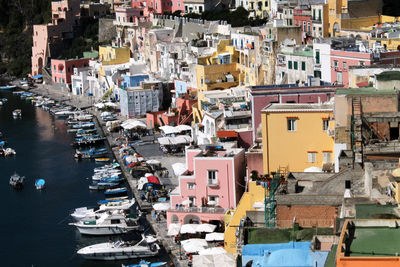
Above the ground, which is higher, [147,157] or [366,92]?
[366,92]

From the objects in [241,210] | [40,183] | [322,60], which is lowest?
[40,183]

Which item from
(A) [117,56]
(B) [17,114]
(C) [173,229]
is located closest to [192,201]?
(C) [173,229]

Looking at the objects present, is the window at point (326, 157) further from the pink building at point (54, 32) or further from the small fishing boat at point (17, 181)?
the pink building at point (54, 32)

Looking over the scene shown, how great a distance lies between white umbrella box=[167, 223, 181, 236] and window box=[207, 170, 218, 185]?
2019 mm

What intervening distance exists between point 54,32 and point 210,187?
59.6 m

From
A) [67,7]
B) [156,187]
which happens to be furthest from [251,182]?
[67,7]

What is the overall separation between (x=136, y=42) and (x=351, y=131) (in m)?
48.7

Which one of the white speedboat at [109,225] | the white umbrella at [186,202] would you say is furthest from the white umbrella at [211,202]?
the white speedboat at [109,225]

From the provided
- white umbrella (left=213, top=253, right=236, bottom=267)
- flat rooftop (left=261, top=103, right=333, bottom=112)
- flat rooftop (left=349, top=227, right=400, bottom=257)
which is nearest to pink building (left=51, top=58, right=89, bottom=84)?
flat rooftop (left=261, top=103, right=333, bottom=112)

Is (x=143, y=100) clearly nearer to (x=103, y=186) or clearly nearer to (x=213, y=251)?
(x=103, y=186)

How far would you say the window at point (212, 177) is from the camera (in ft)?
97.8

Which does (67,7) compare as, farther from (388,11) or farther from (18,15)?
(388,11)

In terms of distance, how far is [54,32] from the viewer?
282ft

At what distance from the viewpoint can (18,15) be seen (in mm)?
99688
